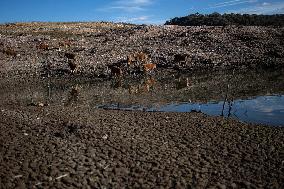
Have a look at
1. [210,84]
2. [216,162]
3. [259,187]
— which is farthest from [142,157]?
[210,84]

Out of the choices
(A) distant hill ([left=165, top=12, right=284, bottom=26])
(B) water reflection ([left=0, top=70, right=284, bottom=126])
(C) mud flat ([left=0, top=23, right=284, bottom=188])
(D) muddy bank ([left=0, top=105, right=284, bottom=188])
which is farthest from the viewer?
(A) distant hill ([left=165, top=12, right=284, bottom=26])

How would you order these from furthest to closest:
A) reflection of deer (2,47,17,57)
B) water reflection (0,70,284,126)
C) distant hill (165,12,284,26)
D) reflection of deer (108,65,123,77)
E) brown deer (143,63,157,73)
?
distant hill (165,12,284,26), reflection of deer (2,47,17,57), brown deer (143,63,157,73), reflection of deer (108,65,123,77), water reflection (0,70,284,126)

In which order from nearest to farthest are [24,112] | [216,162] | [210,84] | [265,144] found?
[216,162] → [265,144] → [24,112] → [210,84]

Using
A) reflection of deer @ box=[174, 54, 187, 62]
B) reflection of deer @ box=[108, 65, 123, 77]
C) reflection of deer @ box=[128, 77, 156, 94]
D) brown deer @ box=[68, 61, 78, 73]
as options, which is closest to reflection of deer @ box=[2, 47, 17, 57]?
brown deer @ box=[68, 61, 78, 73]

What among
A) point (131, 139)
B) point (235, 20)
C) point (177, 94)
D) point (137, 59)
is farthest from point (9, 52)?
point (235, 20)

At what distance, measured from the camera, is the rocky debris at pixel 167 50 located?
93.9 feet

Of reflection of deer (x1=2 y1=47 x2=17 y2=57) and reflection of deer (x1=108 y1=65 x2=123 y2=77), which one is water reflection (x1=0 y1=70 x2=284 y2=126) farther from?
reflection of deer (x1=2 y1=47 x2=17 y2=57)

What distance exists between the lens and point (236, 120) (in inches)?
632

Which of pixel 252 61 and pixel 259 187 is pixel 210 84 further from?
pixel 259 187

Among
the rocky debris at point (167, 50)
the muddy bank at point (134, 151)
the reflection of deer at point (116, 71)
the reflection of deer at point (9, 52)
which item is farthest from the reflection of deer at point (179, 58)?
the reflection of deer at point (9, 52)

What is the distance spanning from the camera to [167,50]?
105 feet

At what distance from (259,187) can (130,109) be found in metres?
9.06

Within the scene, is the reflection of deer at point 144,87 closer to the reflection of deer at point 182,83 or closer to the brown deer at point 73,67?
the reflection of deer at point 182,83

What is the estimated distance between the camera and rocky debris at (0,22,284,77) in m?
28.6
